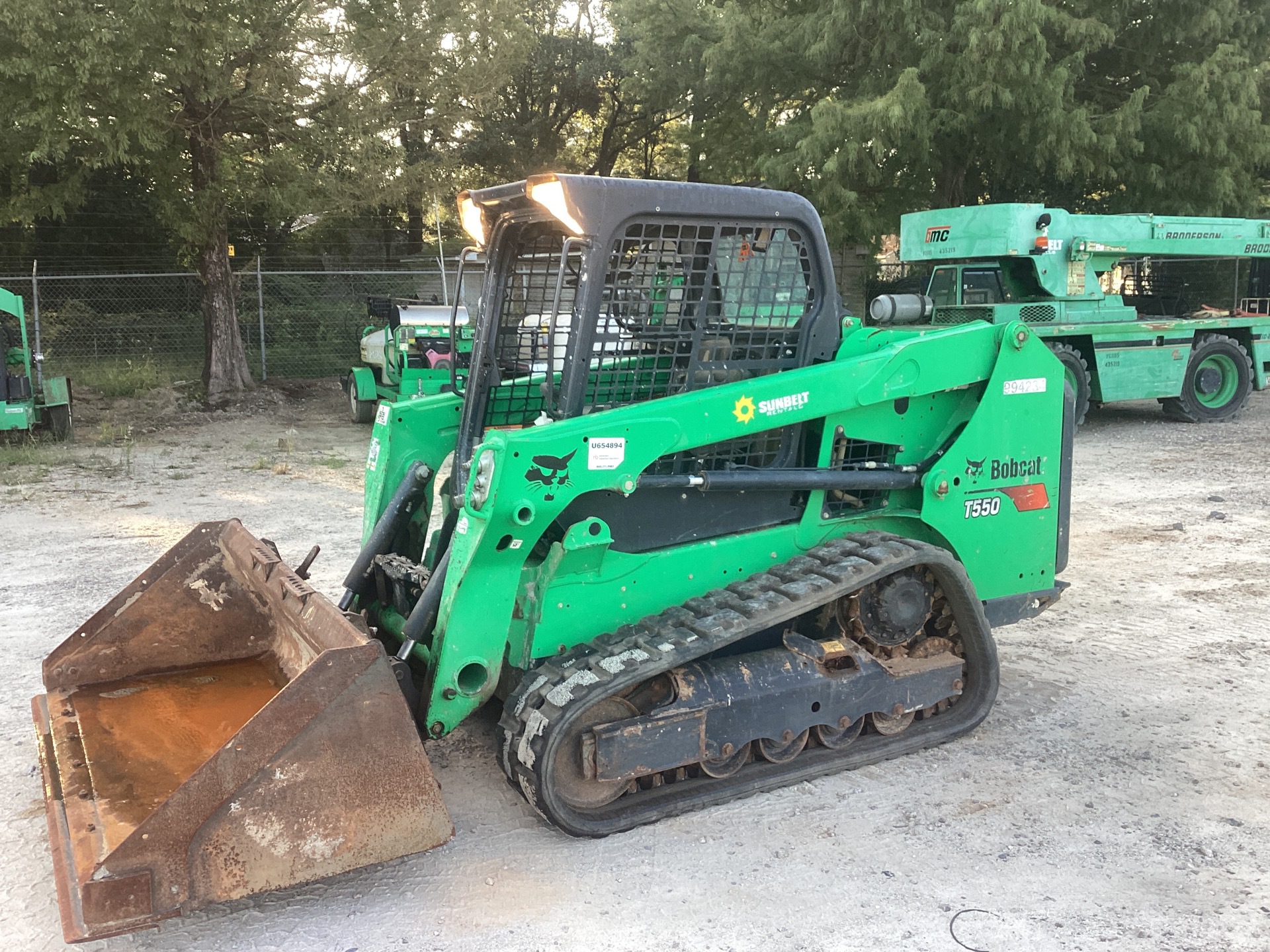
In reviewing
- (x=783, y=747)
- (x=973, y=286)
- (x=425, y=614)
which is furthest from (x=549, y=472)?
(x=973, y=286)

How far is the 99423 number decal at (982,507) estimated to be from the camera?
4.54 m

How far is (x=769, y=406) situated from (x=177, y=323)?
56.6ft

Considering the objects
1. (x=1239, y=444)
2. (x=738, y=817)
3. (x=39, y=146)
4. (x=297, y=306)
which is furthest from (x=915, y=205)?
(x=738, y=817)

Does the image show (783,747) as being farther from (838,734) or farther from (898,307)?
(898,307)

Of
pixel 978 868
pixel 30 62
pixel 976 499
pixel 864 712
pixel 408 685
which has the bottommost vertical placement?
pixel 978 868

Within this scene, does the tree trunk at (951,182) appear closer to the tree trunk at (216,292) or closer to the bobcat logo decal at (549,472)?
the tree trunk at (216,292)

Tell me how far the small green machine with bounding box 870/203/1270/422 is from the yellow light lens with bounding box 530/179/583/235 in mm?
9713

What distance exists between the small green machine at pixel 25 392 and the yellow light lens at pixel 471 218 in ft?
32.3

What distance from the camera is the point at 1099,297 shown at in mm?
13469

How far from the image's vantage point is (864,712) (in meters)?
4.09

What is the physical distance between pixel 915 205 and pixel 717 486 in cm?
1638

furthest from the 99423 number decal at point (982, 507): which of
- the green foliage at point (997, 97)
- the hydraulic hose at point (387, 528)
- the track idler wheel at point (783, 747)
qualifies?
the green foliage at point (997, 97)

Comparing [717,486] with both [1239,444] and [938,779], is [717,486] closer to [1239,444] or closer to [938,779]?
[938,779]

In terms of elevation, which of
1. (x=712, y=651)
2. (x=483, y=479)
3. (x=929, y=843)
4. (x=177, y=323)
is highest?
(x=177, y=323)
